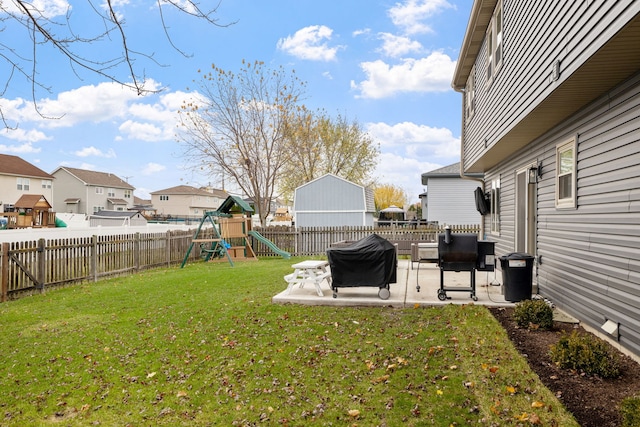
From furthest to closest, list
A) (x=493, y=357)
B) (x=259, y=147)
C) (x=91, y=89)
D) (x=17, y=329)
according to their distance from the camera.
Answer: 1. (x=259, y=147)
2. (x=17, y=329)
3. (x=91, y=89)
4. (x=493, y=357)

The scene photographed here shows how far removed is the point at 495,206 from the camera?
1285 cm

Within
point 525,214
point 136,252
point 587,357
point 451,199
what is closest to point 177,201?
point 451,199

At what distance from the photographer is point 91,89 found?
6113 millimetres

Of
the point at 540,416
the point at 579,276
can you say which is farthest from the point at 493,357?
the point at 579,276

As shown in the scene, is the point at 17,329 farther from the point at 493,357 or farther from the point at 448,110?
the point at 448,110

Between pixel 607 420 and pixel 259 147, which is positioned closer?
pixel 607 420

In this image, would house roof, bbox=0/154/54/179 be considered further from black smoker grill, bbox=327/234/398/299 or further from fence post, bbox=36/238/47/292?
black smoker grill, bbox=327/234/398/299

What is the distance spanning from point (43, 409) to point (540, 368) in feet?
15.8

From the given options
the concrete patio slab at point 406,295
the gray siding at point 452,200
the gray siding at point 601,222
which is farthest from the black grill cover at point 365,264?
the gray siding at point 452,200

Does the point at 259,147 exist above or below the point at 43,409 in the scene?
above

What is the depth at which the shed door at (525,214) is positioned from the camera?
922 centimetres

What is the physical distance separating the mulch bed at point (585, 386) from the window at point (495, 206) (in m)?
7.35

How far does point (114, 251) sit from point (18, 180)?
40.4m

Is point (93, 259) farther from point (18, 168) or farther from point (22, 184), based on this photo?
point (18, 168)
